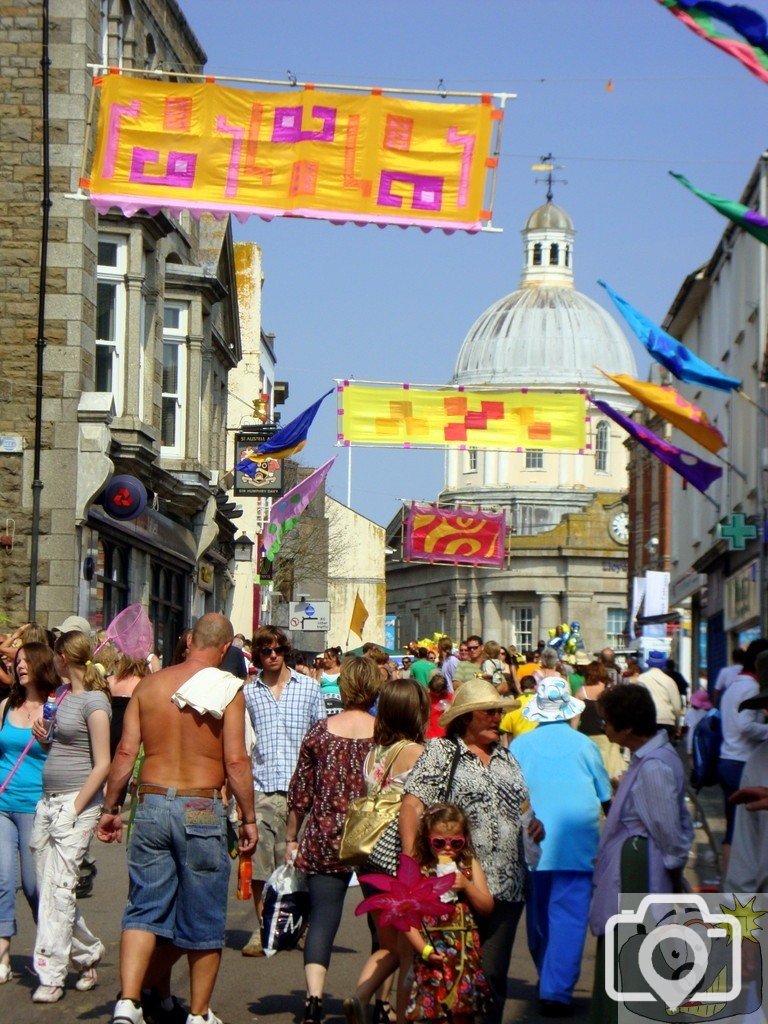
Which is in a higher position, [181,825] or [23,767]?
[23,767]

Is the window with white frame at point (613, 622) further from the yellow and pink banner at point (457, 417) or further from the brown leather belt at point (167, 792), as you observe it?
the brown leather belt at point (167, 792)

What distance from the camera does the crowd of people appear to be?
6.71m

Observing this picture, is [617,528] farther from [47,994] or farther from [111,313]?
[47,994]

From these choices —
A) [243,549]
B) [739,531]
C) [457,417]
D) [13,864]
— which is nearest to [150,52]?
[457,417]

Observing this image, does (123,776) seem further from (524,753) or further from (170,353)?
(170,353)

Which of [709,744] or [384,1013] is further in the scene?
[709,744]

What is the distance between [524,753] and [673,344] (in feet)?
47.8

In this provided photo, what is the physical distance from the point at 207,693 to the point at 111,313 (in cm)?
1665

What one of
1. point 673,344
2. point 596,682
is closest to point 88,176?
point 596,682

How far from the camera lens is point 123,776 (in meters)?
7.55

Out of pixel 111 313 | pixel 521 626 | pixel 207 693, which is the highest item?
pixel 111 313

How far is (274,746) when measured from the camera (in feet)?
32.9

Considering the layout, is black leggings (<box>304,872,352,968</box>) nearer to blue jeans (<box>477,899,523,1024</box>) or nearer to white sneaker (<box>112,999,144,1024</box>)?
white sneaker (<box>112,999,144,1024</box>)

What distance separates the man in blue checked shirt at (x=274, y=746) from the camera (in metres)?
10.0
